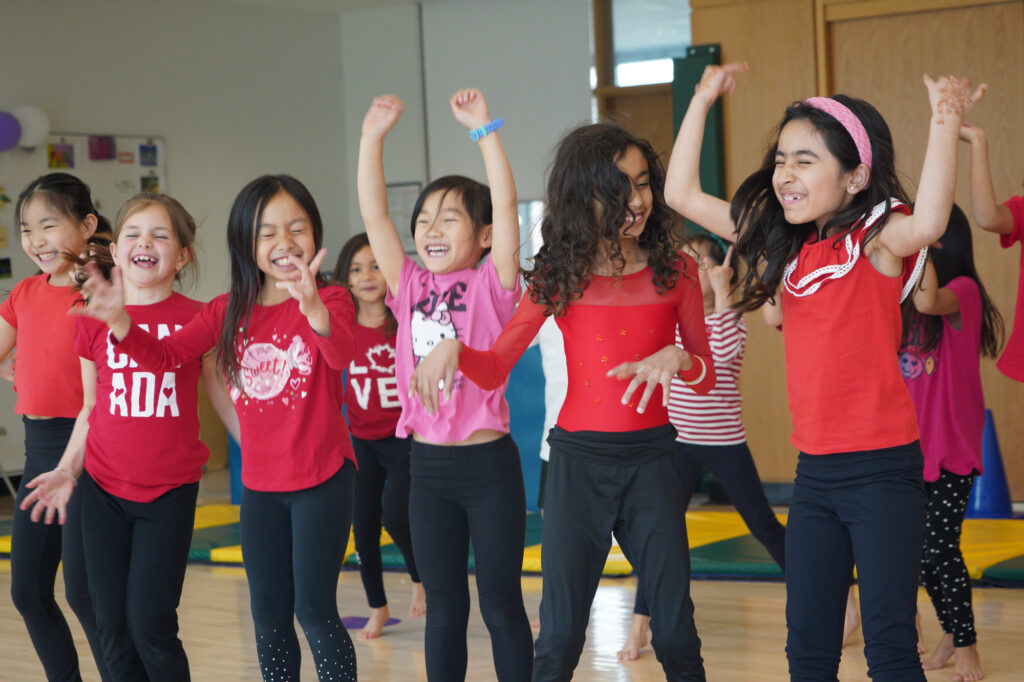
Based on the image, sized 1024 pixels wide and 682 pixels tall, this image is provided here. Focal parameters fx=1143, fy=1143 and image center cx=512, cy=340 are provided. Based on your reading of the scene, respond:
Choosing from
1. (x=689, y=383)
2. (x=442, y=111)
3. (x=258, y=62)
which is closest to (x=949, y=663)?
(x=689, y=383)

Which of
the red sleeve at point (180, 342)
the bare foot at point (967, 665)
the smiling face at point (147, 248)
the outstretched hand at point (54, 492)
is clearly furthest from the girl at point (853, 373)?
the outstretched hand at point (54, 492)

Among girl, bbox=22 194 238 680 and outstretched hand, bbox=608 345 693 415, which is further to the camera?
girl, bbox=22 194 238 680

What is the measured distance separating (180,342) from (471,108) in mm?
855

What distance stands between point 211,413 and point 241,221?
19.8ft

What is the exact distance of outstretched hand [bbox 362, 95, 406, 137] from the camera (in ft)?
8.90

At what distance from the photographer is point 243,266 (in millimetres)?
2643

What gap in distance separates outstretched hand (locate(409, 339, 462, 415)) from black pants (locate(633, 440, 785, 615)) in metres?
1.59

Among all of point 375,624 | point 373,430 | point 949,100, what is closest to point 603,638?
point 375,624

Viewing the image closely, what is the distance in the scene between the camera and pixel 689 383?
2338 mm

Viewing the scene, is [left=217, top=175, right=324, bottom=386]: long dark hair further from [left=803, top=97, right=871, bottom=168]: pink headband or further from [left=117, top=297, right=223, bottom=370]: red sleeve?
[left=803, top=97, right=871, bottom=168]: pink headband

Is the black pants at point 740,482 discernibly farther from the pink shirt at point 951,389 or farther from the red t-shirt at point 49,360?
the red t-shirt at point 49,360

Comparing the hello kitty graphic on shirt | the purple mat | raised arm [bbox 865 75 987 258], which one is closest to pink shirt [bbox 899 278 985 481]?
raised arm [bbox 865 75 987 258]

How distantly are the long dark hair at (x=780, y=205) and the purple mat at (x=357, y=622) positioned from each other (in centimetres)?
228

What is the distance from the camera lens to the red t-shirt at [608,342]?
2314 millimetres
